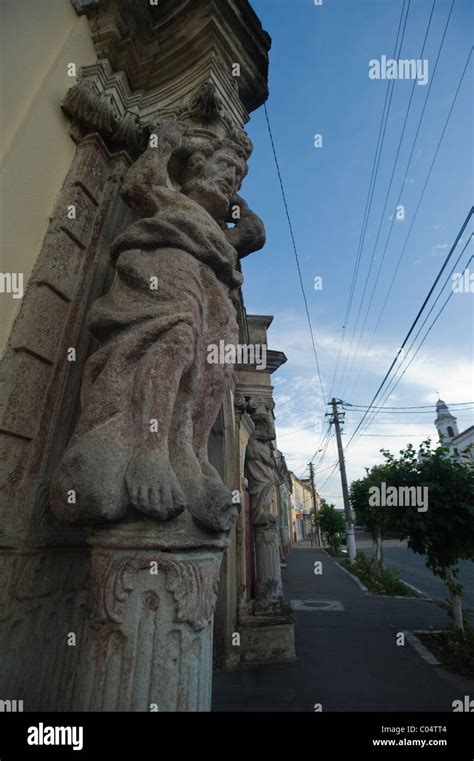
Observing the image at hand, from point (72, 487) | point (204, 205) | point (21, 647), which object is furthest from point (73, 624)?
point (204, 205)

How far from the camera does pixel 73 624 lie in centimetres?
160

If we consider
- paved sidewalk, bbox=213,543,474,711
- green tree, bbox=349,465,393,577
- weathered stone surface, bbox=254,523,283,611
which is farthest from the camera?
green tree, bbox=349,465,393,577

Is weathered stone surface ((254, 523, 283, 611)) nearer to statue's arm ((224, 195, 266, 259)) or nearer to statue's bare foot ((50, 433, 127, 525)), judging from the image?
statue's arm ((224, 195, 266, 259))

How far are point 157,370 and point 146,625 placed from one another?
0.84m

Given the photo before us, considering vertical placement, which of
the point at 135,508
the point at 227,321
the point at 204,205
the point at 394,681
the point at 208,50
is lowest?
the point at 394,681

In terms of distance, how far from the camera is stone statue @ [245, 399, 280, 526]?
5828mm

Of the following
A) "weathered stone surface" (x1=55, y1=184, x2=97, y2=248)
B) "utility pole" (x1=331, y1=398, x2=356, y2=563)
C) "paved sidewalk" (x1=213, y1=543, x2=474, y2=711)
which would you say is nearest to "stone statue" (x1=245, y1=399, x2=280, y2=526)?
"paved sidewalk" (x1=213, y1=543, x2=474, y2=711)

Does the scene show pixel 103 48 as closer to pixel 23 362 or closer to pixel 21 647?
pixel 23 362

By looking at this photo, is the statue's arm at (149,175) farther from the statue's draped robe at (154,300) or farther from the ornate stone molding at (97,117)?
the ornate stone molding at (97,117)

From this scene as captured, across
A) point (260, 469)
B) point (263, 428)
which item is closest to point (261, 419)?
point (263, 428)

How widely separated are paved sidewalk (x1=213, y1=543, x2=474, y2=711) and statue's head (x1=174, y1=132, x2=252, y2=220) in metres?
3.98

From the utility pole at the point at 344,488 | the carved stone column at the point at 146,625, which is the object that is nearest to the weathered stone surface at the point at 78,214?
the carved stone column at the point at 146,625

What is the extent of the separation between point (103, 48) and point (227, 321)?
247 cm

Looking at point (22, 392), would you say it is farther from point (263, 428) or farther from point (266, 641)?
point (263, 428)
